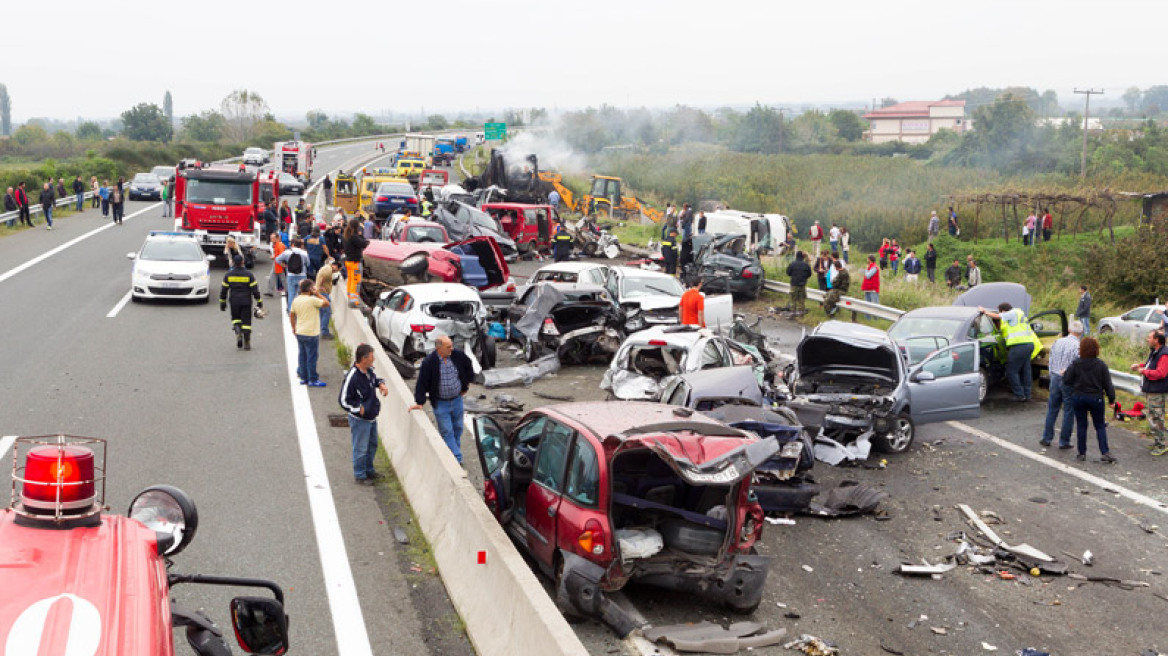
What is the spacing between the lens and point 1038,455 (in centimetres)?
1495

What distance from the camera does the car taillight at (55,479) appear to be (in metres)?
3.42

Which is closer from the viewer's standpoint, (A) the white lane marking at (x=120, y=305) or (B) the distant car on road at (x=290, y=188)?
(A) the white lane marking at (x=120, y=305)

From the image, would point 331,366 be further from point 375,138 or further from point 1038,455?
point 375,138

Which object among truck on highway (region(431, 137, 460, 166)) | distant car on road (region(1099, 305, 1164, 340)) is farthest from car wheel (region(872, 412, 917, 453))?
truck on highway (region(431, 137, 460, 166))

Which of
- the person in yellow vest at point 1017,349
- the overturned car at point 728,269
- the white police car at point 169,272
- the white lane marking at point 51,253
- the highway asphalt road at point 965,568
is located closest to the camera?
the highway asphalt road at point 965,568

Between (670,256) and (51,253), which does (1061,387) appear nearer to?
(670,256)

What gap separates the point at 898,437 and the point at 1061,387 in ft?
8.22

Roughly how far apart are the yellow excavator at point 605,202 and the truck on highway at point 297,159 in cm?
1785

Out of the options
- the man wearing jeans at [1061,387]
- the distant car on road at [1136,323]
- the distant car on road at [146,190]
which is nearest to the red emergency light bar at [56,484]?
the man wearing jeans at [1061,387]

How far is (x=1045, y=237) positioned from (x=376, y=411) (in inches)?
1575

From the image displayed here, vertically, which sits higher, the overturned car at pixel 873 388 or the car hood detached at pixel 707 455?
the car hood detached at pixel 707 455

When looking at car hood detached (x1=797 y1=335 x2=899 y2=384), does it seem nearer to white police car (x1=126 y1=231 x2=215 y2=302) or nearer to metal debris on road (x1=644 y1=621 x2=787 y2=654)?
metal debris on road (x1=644 y1=621 x2=787 y2=654)

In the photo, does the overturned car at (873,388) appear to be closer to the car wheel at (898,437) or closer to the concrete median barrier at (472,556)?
the car wheel at (898,437)

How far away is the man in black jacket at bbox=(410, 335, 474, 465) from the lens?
39.8 feet
